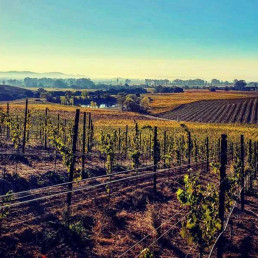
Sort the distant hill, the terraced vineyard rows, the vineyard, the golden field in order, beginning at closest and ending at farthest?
the vineyard → the golden field → the terraced vineyard rows → the distant hill

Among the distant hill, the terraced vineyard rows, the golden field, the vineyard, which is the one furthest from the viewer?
the distant hill

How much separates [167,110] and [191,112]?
10103 millimetres

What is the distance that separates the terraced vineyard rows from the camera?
83500 mm

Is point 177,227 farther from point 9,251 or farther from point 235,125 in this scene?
point 235,125

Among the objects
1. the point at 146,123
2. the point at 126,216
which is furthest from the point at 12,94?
the point at 126,216

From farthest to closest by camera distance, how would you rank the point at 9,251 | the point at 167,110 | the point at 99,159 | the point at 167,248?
the point at 167,110 → the point at 99,159 → the point at 167,248 → the point at 9,251

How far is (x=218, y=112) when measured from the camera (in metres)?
93.7

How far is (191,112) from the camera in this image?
98250 millimetres

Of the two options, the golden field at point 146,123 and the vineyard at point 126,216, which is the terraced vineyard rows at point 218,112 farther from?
the vineyard at point 126,216

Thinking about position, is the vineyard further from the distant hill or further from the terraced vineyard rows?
the distant hill

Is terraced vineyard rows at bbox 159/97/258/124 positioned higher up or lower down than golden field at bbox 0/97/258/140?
higher up

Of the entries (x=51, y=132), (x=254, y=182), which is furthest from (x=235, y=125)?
(x=51, y=132)

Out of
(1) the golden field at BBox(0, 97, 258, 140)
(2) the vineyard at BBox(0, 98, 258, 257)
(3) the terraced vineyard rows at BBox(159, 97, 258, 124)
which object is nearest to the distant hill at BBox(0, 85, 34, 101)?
(1) the golden field at BBox(0, 97, 258, 140)

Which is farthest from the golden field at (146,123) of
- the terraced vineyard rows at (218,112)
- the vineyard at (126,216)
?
the vineyard at (126,216)
